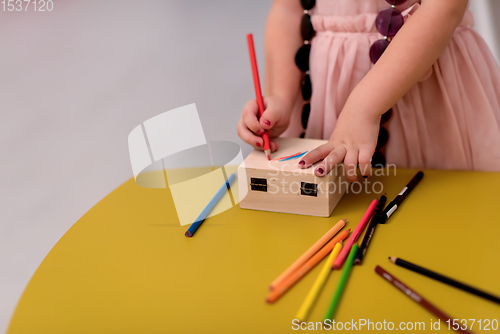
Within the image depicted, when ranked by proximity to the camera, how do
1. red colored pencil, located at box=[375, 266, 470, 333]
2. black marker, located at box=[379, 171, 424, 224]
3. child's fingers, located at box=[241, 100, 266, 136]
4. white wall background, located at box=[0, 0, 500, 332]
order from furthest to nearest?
white wall background, located at box=[0, 0, 500, 332]
child's fingers, located at box=[241, 100, 266, 136]
black marker, located at box=[379, 171, 424, 224]
red colored pencil, located at box=[375, 266, 470, 333]

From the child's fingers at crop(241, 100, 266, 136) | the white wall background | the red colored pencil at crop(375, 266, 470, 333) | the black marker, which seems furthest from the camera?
Answer: the white wall background

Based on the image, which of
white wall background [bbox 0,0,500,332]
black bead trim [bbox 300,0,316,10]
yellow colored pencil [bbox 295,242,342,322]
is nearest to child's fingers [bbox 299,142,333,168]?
yellow colored pencil [bbox 295,242,342,322]

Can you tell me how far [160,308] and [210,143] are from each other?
32 centimetres

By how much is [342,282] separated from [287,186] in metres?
0.15

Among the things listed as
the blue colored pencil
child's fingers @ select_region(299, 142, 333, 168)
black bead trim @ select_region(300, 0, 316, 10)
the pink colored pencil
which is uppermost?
black bead trim @ select_region(300, 0, 316, 10)

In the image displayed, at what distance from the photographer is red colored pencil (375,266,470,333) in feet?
1.23

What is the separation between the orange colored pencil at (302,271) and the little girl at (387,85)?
11 centimetres

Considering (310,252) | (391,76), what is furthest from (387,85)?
(310,252)

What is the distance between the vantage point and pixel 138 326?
15.7 inches

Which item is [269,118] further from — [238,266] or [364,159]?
[238,266]

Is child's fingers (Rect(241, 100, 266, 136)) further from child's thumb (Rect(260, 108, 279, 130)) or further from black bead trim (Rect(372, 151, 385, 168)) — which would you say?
black bead trim (Rect(372, 151, 385, 168))

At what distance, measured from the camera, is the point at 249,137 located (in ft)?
2.02

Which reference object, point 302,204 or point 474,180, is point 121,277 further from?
point 474,180

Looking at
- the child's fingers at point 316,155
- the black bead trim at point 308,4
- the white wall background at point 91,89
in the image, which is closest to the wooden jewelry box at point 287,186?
the child's fingers at point 316,155
